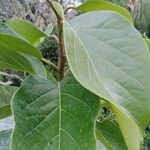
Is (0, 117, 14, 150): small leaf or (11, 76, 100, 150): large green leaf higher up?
(11, 76, 100, 150): large green leaf

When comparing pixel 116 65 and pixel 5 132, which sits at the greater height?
pixel 116 65

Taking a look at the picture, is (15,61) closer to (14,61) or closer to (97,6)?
(14,61)

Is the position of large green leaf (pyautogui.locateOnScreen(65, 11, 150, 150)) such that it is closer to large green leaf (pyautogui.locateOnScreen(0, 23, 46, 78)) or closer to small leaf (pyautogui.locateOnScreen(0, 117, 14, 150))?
large green leaf (pyautogui.locateOnScreen(0, 23, 46, 78))

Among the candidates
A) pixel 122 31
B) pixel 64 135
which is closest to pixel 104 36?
pixel 122 31

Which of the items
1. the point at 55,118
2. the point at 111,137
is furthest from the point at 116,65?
the point at 111,137

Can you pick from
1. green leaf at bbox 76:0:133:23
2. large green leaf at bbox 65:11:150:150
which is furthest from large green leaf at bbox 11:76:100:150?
green leaf at bbox 76:0:133:23

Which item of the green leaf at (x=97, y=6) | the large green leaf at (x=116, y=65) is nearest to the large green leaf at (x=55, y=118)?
the large green leaf at (x=116, y=65)

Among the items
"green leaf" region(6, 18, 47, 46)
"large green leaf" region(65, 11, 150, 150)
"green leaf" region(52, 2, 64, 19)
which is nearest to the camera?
"large green leaf" region(65, 11, 150, 150)
